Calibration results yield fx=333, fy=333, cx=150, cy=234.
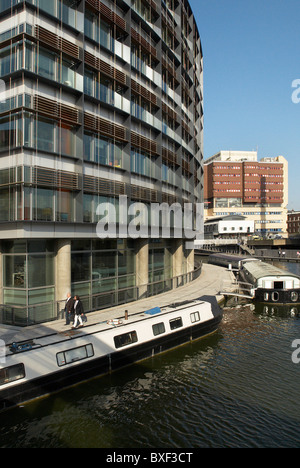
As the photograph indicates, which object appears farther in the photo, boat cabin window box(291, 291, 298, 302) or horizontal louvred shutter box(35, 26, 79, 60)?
boat cabin window box(291, 291, 298, 302)

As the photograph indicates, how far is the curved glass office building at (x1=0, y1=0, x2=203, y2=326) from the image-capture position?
18109 mm

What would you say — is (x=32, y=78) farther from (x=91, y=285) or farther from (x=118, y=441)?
(x=118, y=441)

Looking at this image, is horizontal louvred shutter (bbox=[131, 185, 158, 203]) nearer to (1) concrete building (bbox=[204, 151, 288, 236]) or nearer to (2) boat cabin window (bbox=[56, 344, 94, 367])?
(2) boat cabin window (bbox=[56, 344, 94, 367])

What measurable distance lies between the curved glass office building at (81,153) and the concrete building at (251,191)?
115 meters

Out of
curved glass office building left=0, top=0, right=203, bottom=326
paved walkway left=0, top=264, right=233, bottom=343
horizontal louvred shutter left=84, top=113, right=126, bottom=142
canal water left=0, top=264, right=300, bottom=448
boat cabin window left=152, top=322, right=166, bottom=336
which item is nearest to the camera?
canal water left=0, top=264, right=300, bottom=448

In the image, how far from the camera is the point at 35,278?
18.8 m

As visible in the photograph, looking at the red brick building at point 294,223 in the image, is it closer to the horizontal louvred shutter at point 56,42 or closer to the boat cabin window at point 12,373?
the horizontal louvred shutter at point 56,42

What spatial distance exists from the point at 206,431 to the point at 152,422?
1813 mm

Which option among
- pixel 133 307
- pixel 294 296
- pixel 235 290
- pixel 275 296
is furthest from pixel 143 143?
pixel 294 296

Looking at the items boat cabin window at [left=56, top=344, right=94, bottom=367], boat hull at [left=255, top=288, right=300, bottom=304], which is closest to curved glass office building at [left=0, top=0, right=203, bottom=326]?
boat cabin window at [left=56, top=344, right=94, bottom=367]

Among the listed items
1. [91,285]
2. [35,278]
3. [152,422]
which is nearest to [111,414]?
[152,422]

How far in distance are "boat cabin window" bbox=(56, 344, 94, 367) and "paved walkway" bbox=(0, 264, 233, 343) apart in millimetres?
2956

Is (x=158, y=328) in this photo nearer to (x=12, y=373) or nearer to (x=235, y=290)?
(x=12, y=373)

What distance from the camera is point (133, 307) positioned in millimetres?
23281
